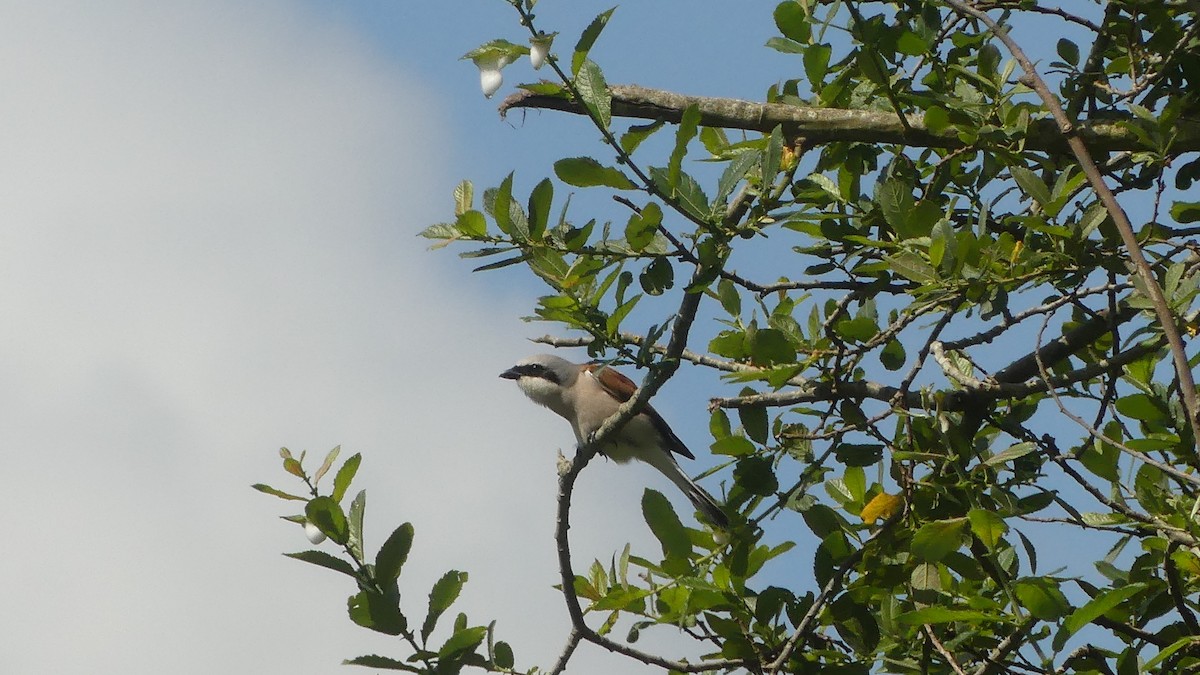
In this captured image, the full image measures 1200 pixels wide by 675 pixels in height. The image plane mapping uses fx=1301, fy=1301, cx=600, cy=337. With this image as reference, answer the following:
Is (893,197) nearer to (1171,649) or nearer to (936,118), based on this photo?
(936,118)

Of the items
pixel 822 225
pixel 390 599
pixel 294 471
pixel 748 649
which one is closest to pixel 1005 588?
pixel 748 649

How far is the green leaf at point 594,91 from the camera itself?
3486 millimetres

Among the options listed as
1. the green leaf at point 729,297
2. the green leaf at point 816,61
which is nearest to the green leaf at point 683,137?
the green leaf at point 729,297

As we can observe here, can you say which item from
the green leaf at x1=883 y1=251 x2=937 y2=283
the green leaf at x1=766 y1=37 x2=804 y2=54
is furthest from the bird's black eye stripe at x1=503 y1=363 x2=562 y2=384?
the green leaf at x1=883 y1=251 x2=937 y2=283

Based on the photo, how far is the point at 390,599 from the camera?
3307 millimetres

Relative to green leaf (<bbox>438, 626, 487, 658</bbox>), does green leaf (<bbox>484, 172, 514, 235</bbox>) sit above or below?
above

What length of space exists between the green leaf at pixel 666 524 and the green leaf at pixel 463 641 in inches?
34.7

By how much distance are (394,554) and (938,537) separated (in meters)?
1.62

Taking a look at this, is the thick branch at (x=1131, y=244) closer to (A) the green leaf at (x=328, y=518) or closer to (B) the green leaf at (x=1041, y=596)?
(B) the green leaf at (x=1041, y=596)

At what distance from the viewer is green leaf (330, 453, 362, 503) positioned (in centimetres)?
352

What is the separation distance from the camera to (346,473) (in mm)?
3543

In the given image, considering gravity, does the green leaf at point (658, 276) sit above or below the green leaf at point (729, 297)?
below

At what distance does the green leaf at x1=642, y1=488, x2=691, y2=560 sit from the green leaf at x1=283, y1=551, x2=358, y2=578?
1.13 m

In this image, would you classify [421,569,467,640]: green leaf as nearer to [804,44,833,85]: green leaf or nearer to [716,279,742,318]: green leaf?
[716,279,742,318]: green leaf
